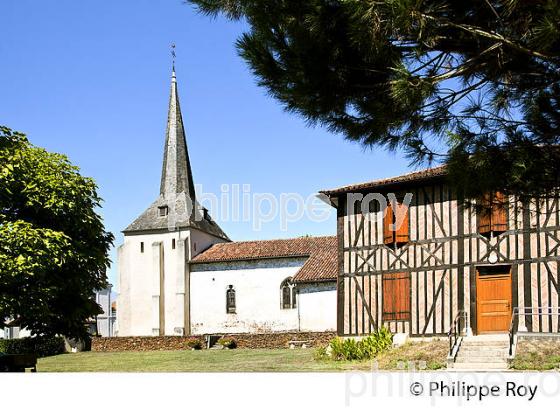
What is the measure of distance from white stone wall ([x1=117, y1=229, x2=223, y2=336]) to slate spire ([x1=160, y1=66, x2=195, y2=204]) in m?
3.59

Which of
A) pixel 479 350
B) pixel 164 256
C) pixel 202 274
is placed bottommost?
pixel 479 350

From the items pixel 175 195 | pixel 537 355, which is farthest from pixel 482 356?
pixel 175 195

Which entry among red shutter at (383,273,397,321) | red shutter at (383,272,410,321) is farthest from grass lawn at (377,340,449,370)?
red shutter at (383,273,397,321)

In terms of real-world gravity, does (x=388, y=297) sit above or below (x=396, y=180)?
below

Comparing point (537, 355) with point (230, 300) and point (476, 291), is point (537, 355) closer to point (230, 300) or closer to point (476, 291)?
point (476, 291)

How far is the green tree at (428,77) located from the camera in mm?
7375

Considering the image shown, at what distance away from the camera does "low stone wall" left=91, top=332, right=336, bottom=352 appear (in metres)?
30.7

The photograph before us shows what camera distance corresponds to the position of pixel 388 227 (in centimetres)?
2292

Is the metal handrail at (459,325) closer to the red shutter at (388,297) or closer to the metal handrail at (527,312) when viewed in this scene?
the metal handrail at (527,312)

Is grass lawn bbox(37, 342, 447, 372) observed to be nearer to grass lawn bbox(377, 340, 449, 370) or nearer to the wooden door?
grass lawn bbox(377, 340, 449, 370)

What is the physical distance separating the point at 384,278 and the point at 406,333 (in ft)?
6.04

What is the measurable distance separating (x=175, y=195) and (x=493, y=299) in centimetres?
2815

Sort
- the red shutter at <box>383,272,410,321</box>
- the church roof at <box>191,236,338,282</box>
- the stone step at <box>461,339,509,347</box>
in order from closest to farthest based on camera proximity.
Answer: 1. the stone step at <box>461,339,509,347</box>
2. the red shutter at <box>383,272,410,321</box>
3. the church roof at <box>191,236,338,282</box>
